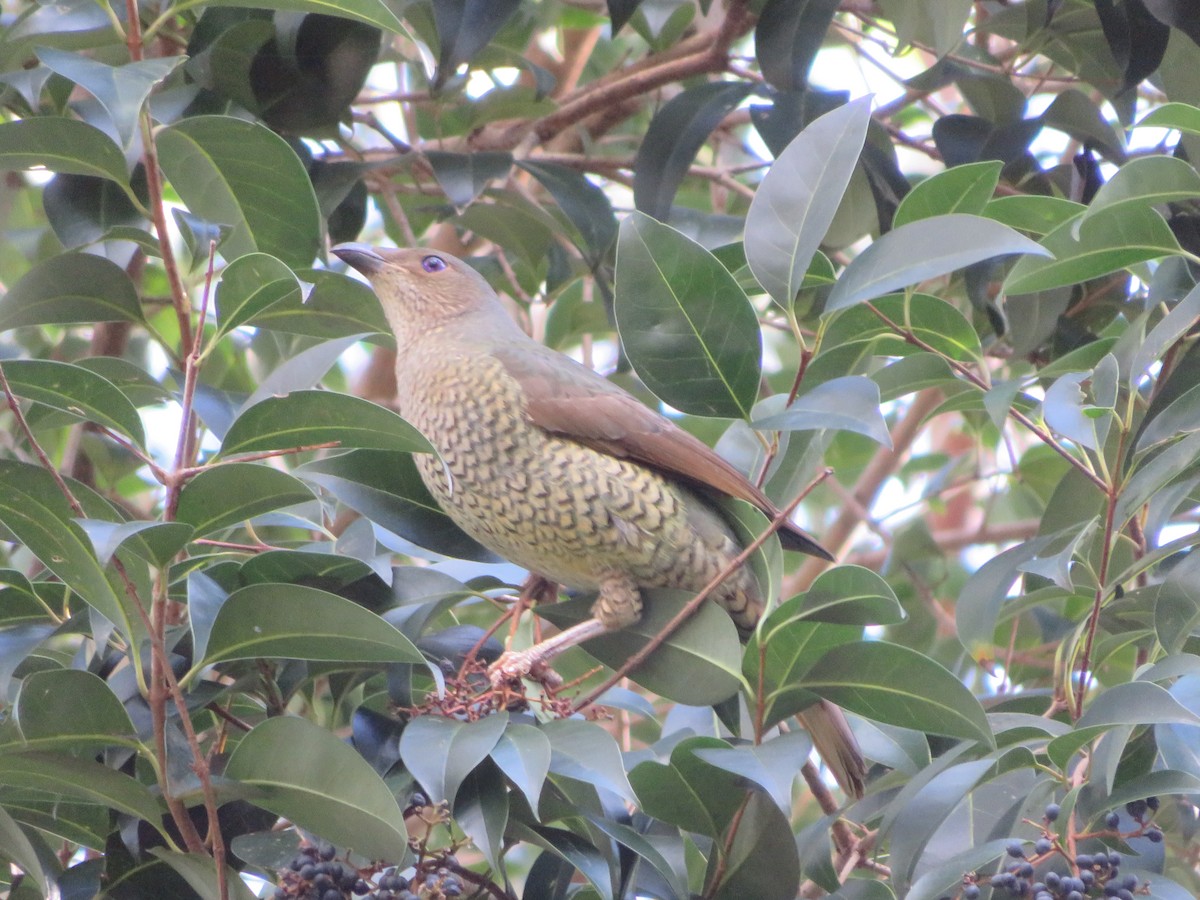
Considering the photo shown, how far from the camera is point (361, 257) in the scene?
3.80m

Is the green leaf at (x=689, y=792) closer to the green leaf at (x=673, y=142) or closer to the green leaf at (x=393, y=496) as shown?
the green leaf at (x=393, y=496)

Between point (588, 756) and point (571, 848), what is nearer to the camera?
point (588, 756)

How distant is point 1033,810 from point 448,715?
105 cm

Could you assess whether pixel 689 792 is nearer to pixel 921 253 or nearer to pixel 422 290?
pixel 921 253

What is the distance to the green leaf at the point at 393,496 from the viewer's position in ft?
8.95

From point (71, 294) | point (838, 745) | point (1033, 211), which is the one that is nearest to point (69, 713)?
point (71, 294)

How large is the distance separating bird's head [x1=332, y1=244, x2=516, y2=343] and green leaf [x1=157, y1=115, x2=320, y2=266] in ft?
2.47

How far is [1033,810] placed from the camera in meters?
2.36

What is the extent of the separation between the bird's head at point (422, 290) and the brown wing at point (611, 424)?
0.45 meters

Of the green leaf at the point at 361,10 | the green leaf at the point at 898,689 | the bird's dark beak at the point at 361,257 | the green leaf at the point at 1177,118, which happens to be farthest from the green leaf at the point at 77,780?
the green leaf at the point at 1177,118

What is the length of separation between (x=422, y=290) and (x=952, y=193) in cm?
171

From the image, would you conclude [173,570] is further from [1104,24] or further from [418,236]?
[418,236]

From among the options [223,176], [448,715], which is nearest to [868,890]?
[448,715]

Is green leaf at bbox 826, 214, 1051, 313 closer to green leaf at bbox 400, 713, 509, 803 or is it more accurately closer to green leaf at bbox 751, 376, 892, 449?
green leaf at bbox 751, 376, 892, 449
